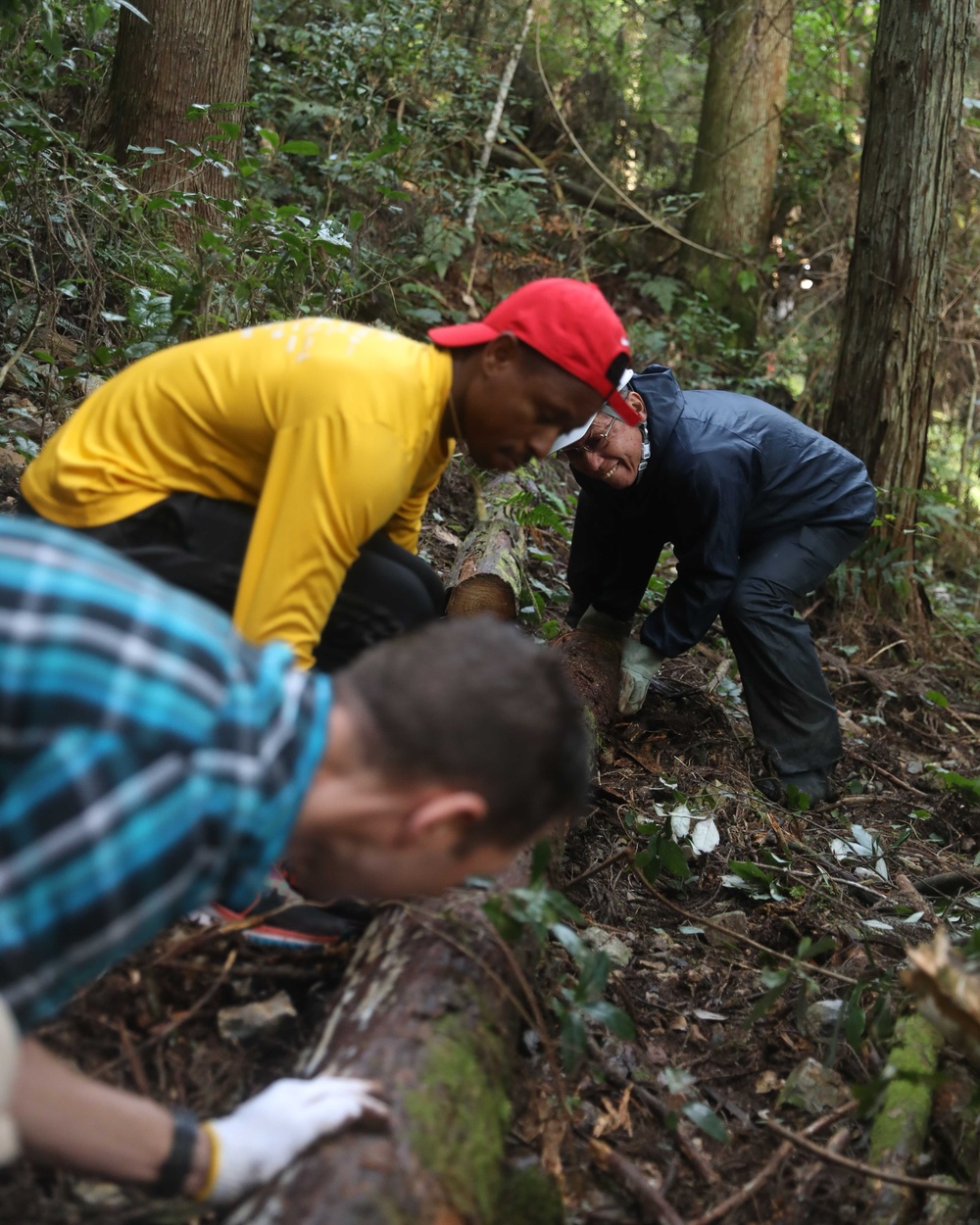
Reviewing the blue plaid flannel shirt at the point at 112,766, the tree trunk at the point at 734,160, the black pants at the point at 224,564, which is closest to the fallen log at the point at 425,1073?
the blue plaid flannel shirt at the point at 112,766

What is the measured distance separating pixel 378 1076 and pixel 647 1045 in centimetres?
99

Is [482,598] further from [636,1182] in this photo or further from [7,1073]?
[7,1073]

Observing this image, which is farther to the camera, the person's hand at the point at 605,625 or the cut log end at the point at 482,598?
the person's hand at the point at 605,625

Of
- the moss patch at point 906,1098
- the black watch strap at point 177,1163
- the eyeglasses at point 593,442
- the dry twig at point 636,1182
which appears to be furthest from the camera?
the eyeglasses at point 593,442

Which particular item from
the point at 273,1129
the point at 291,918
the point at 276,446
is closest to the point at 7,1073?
the point at 273,1129

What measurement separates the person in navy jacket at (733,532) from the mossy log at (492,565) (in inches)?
14.7

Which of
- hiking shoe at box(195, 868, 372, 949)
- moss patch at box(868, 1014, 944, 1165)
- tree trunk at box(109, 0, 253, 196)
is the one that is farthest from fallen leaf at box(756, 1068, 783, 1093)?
tree trunk at box(109, 0, 253, 196)

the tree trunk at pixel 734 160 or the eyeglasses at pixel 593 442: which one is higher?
the tree trunk at pixel 734 160

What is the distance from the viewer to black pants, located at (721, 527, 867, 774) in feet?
13.4

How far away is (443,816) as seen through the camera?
1283 mm

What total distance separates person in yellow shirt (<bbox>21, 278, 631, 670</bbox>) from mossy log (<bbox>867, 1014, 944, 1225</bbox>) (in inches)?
60.7

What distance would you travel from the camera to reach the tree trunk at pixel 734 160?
8.48 metres

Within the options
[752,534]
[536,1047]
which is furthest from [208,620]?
[752,534]

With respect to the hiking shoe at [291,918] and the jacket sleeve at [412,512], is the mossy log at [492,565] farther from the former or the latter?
the hiking shoe at [291,918]
